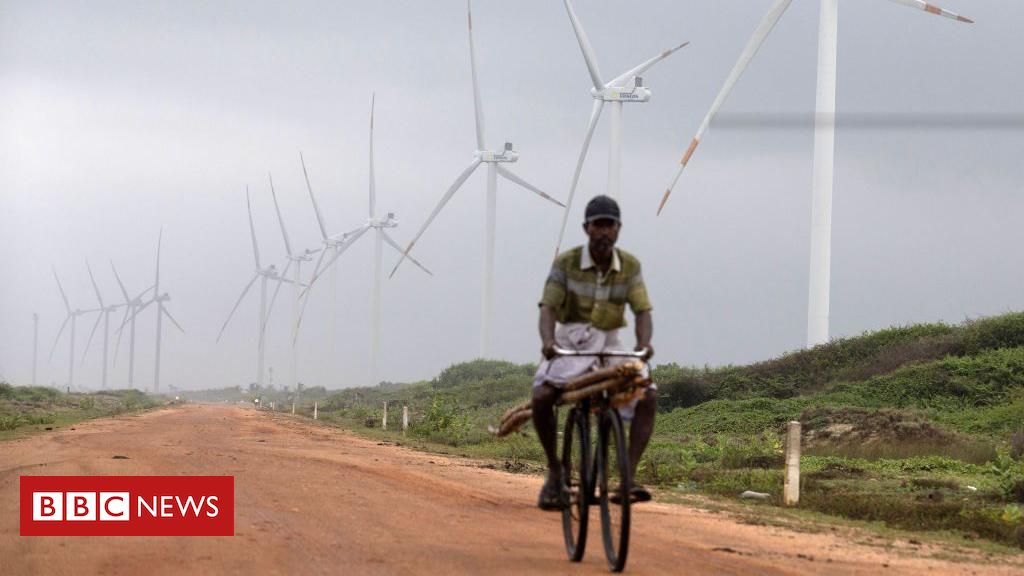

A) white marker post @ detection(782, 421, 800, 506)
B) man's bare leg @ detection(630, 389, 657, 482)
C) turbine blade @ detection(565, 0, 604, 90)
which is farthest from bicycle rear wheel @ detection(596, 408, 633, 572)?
turbine blade @ detection(565, 0, 604, 90)

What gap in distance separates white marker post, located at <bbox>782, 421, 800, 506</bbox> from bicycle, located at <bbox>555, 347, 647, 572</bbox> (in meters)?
7.13

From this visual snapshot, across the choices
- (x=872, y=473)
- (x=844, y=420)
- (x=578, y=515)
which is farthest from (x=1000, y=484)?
(x=844, y=420)

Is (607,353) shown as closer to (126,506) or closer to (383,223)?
(126,506)

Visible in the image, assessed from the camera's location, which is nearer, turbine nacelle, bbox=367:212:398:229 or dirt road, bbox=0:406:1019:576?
dirt road, bbox=0:406:1019:576

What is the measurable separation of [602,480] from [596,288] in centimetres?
135

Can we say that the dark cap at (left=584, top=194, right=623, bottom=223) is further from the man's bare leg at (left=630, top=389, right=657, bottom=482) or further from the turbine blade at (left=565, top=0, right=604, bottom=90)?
the turbine blade at (left=565, top=0, right=604, bottom=90)

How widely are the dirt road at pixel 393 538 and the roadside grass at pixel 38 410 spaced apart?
47.1ft

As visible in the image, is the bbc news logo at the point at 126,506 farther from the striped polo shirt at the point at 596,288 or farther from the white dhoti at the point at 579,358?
the striped polo shirt at the point at 596,288

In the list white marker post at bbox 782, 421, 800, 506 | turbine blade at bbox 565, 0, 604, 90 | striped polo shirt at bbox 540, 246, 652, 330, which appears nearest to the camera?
striped polo shirt at bbox 540, 246, 652, 330

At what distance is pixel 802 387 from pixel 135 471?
33257mm

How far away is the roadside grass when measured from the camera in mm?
35062

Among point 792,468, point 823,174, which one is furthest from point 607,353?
point 823,174

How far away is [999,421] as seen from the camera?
3152 centimetres

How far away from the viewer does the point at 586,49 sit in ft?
153
